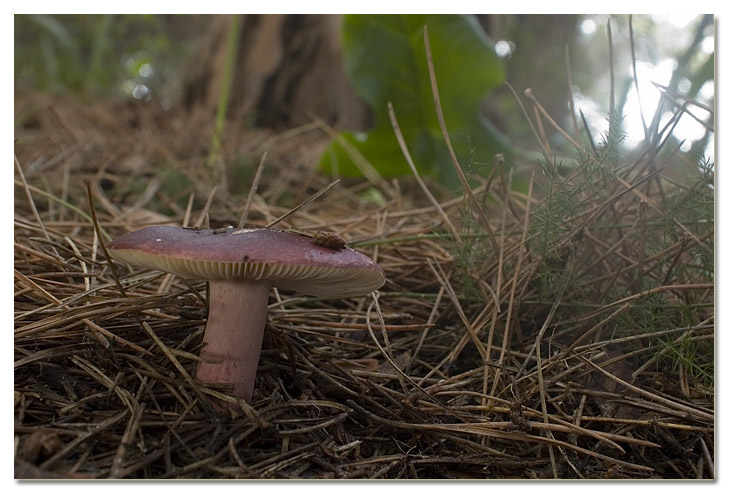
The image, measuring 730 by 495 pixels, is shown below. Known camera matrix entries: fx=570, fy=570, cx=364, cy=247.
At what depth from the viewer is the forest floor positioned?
3.62 feet

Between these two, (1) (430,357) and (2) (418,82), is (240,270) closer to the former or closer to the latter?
(1) (430,357)

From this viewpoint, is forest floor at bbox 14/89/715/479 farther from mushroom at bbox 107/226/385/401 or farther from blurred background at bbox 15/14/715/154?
blurred background at bbox 15/14/715/154

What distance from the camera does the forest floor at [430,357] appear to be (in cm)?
110

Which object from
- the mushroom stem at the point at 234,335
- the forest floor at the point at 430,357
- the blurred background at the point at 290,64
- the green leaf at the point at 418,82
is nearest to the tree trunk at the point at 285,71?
the blurred background at the point at 290,64

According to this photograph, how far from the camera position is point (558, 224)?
4.71 feet

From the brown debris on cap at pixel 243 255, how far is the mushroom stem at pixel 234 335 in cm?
4

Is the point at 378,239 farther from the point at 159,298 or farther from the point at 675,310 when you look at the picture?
the point at 675,310

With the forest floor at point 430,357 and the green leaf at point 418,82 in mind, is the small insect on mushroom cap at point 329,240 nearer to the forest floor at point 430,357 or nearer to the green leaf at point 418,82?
the forest floor at point 430,357

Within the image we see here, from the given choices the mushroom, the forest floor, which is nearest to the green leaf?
the forest floor

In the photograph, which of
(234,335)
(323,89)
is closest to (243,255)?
(234,335)

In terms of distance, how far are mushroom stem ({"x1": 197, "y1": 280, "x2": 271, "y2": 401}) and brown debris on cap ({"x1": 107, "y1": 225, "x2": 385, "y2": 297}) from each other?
0.14 feet

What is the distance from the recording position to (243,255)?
988mm

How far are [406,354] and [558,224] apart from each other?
51 centimetres

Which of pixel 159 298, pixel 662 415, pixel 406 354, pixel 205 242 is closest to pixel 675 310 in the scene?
pixel 662 415
